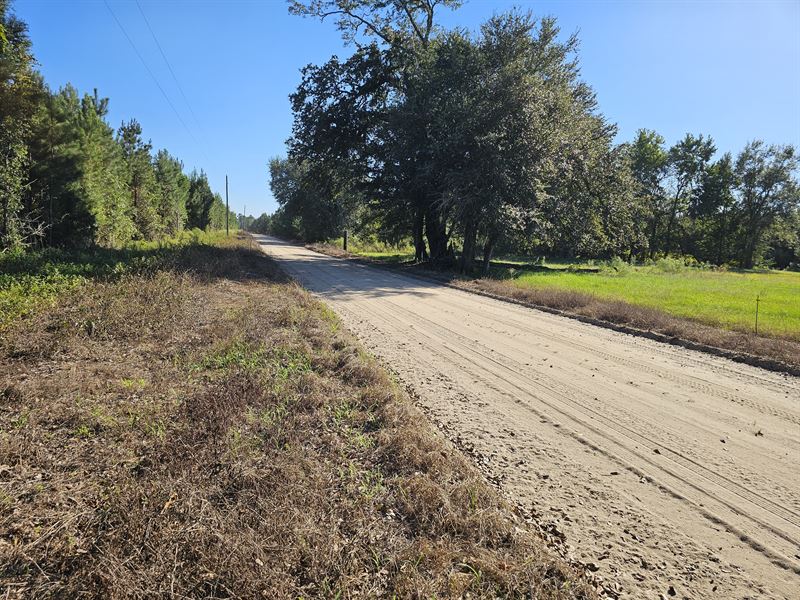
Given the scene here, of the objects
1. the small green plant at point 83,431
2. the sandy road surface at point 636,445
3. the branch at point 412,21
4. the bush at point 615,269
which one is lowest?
the sandy road surface at point 636,445

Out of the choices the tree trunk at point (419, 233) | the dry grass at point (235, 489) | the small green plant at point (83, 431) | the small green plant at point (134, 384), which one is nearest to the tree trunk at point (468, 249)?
the tree trunk at point (419, 233)

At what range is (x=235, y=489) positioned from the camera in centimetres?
307

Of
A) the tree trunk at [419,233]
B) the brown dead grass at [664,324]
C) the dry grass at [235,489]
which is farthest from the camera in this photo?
the tree trunk at [419,233]

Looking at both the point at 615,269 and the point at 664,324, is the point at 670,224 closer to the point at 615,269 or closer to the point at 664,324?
the point at 615,269

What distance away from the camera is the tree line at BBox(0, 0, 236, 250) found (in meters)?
12.1

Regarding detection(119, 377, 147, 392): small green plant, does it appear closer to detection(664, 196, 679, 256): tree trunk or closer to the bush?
the bush

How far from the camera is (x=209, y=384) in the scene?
5.10 metres

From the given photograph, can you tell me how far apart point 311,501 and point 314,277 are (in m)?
17.0

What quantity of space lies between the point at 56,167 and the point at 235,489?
19.0 metres

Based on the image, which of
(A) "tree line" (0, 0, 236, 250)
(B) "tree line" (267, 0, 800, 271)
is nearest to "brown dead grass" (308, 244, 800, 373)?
(B) "tree line" (267, 0, 800, 271)

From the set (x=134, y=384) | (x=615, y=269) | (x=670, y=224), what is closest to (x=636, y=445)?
(x=134, y=384)

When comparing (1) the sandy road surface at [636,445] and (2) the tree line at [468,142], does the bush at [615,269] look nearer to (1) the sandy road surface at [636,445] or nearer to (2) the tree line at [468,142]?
(2) the tree line at [468,142]

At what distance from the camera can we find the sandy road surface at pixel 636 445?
2.81m

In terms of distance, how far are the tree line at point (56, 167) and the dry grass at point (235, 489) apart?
29.5 ft
